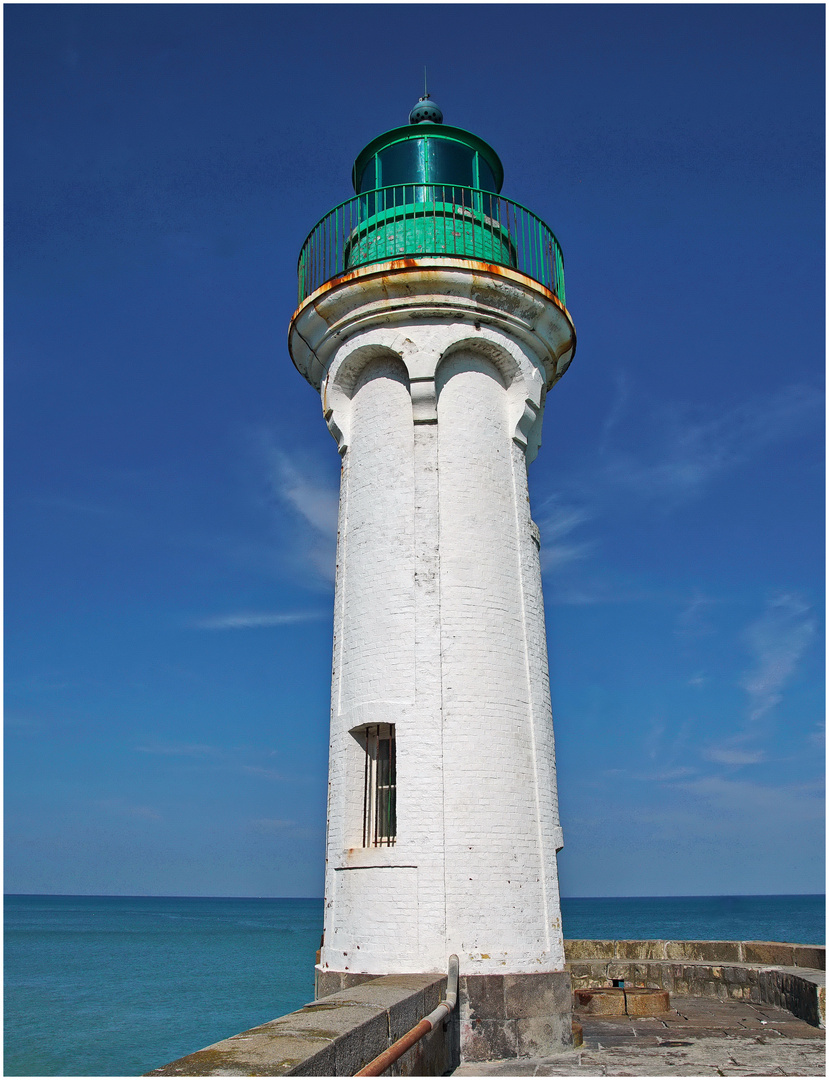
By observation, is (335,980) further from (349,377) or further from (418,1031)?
(349,377)

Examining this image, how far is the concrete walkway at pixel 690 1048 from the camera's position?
24.0ft

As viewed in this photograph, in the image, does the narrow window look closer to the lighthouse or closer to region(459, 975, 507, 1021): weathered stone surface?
the lighthouse

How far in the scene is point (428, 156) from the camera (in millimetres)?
10648

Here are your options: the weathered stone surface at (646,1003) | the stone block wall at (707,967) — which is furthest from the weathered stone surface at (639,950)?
the weathered stone surface at (646,1003)

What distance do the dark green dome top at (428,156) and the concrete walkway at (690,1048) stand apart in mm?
9254

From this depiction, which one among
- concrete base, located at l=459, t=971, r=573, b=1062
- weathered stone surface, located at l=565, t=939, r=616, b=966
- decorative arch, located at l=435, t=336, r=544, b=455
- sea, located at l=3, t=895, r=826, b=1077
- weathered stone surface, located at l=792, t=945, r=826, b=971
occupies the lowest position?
sea, located at l=3, t=895, r=826, b=1077

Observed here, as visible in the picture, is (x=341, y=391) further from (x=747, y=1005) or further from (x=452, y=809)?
(x=747, y=1005)

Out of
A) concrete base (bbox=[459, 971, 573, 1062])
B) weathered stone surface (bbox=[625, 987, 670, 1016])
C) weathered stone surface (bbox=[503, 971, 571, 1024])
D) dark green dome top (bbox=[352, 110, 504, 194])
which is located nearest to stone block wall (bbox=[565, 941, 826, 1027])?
weathered stone surface (bbox=[625, 987, 670, 1016])

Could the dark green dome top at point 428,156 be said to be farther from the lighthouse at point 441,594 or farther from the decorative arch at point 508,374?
the decorative arch at point 508,374

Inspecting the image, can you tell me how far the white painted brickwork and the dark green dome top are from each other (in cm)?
183

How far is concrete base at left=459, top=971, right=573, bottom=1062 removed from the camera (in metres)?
7.61

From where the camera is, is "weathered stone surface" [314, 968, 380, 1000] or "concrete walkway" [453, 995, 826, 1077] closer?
"concrete walkway" [453, 995, 826, 1077]

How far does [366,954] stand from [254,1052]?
3.96 metres

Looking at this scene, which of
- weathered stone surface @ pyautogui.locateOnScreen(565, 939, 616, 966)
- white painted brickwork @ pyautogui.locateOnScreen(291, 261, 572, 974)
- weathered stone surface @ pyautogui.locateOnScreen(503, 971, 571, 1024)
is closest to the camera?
weathered stone surface @ pyautogui.locateOnScreen(503, 971, 571, 1024)
